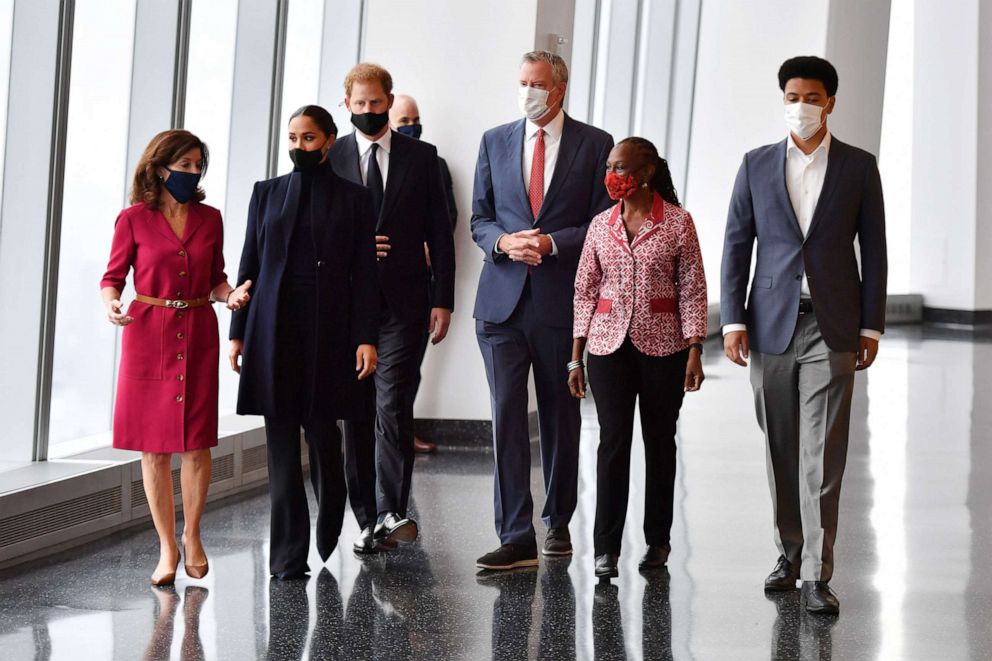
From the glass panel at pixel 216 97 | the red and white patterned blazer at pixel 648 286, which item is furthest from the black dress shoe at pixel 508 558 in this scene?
the glass panel at pixel 216 97

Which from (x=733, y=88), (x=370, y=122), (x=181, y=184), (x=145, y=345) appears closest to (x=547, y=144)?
(x=370, y=122)

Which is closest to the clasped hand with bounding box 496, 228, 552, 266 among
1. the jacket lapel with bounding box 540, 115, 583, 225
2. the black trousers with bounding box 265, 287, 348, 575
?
the jacket lapel with bounding box 540, 115, 583, 225

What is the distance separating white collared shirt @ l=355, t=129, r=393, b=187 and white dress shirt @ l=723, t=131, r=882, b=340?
5.15 ft

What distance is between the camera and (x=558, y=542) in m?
5.04

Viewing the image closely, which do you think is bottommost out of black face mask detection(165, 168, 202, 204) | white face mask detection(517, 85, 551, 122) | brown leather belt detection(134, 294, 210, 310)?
brown leather belt detection(134, 294, 210, 310)

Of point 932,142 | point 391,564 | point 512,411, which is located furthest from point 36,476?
point 932,142

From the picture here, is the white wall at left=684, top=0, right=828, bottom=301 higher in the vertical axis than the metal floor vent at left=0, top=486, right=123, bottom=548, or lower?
higher

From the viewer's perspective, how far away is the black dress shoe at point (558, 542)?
5023mm

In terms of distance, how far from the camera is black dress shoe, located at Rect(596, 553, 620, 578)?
182 inches

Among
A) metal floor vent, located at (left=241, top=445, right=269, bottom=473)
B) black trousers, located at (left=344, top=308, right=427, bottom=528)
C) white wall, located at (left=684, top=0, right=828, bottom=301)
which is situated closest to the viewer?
black trousers, located at (left=344, top=308, right=427, bottom=528)

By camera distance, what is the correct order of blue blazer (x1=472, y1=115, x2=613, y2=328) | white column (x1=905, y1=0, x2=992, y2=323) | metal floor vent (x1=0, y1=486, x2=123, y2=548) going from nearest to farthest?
metal floor vent (x1=0, y1=486, x2=123, y2=548) < blue blazer (x1=472, y1=115, x2=613, y2=328) < white column (x1=905, y1=0, x2=992, y2=323)

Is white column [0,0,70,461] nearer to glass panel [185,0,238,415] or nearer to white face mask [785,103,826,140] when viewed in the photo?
glass panel [185,0,238,415]

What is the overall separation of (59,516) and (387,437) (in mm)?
1238

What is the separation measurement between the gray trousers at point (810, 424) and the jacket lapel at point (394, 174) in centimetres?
152
